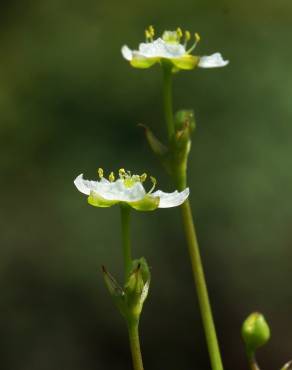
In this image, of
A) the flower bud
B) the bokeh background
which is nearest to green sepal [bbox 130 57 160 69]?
the flower bud

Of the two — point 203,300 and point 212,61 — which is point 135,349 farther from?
point 212,61

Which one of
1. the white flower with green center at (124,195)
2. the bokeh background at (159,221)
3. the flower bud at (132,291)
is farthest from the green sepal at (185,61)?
the bokeh background at (159,221)

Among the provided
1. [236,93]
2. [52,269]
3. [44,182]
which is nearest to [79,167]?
[44,182]

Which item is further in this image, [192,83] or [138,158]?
[192,83]

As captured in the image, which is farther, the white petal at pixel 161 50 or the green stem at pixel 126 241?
the white petal at pixel 161 50

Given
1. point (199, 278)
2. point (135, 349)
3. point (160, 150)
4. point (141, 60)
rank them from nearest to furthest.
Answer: point (135, 349), point (199, 278), point (160, 150), point (141, 60)

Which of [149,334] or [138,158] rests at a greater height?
[138,158]

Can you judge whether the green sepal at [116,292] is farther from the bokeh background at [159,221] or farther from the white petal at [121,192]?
the bokeh background at [159,221]

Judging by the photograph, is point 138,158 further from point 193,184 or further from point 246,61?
point 246,61

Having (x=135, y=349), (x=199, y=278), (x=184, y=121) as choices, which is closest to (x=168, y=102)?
(x=184, y=121)
